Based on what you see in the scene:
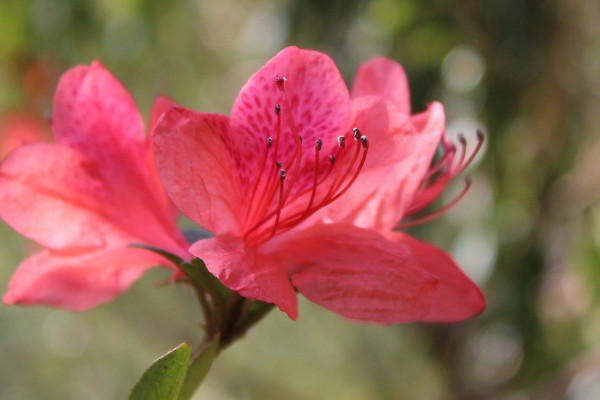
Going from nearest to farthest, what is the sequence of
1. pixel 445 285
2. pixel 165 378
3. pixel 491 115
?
pixel 165 378 → pixel 445 285 → pixel 491 115

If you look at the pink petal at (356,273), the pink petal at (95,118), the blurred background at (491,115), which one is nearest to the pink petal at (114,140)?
the pink petal at (95,118)

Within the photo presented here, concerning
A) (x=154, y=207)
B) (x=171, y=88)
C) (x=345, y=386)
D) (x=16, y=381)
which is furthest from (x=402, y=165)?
(x=16, y=381)

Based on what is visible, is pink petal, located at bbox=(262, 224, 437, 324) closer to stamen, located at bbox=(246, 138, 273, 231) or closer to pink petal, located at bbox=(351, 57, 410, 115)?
stamen, located at bbox=(246, 138, 273, 231)

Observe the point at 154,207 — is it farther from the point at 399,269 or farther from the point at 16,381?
the point at 16,381

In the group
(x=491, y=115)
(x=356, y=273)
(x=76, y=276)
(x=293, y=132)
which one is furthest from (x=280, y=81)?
(x=491, y=115)

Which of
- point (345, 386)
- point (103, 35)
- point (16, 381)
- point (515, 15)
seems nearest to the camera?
point (515, 15)

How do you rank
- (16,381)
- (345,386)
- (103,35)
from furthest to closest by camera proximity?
(16,381) → (345,386) → (103,35)

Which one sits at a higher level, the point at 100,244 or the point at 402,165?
the point at 402,165

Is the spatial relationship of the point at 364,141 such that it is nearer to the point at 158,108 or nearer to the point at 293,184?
the point at 293,184

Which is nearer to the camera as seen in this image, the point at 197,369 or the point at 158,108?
the point at 197,369
